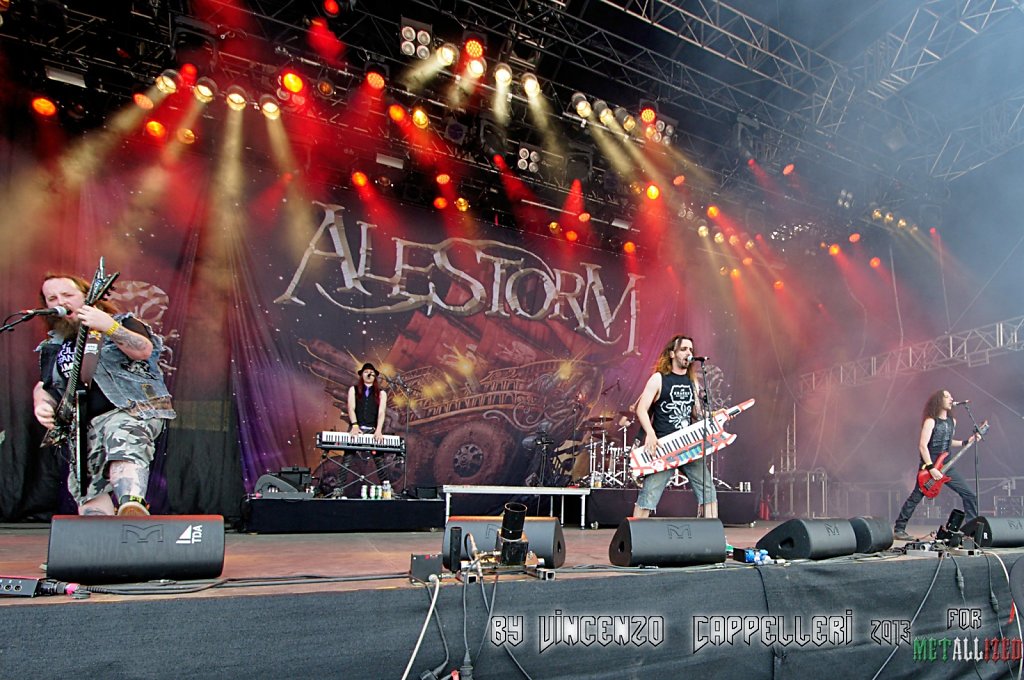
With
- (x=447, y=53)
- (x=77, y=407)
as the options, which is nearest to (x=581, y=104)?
(x=447, y=53)

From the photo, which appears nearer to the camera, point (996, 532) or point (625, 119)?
Result: point (996, 532)

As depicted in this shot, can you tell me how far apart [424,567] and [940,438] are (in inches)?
233

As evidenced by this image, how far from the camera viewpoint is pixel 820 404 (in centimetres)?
1191

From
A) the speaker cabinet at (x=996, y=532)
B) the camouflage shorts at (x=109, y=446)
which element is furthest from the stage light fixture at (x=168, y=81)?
the speaker cabinet at (x=996, y=532)

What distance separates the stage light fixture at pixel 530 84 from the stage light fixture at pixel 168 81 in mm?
3874

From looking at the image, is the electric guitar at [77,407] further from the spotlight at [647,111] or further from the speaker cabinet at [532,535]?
the spotlight at [647,111]

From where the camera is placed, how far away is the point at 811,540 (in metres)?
3.03

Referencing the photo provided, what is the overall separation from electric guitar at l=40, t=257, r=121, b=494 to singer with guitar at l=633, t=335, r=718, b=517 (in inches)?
128

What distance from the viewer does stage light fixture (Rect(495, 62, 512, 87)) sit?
23.4 ft

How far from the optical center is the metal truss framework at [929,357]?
8836mm

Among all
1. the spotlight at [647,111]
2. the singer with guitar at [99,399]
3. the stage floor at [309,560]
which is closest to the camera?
the stage floor at [309,560]

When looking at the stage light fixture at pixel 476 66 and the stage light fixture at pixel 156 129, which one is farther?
the stage light fixture at pixel 156 129

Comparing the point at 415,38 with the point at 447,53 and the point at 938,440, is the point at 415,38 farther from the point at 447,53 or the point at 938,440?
the point at 938,440

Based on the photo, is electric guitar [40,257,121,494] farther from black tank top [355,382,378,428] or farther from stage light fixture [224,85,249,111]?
stage light fixture [224,85,249,111]
